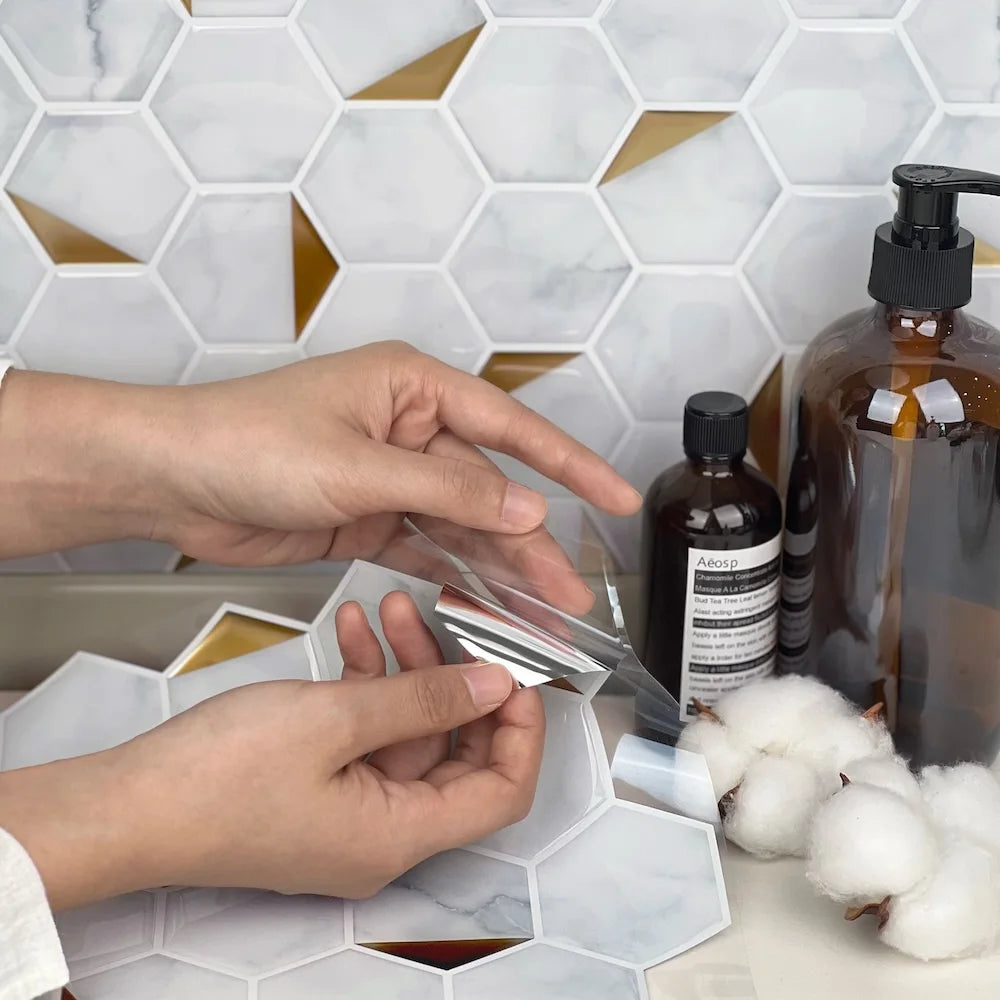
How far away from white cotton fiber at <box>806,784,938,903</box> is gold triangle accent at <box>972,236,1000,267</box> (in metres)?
0.36

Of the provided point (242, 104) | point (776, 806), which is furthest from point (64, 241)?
point (776, 806)

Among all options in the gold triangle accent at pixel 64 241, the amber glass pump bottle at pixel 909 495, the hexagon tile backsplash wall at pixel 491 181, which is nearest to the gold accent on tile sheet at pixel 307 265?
the hexagon tile backsplash wall at pixel 491 181

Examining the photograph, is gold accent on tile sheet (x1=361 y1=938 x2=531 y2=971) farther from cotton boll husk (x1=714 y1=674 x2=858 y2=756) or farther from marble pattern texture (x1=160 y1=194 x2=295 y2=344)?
marble pattern texture (x1=160 y1=194 x2=295 y2=344)

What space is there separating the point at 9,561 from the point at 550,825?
1.46ft

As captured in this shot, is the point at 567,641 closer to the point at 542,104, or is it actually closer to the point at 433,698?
the point at 433,698

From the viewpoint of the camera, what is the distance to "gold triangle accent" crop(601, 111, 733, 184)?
2.48 ft

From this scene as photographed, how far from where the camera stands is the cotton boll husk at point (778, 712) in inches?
27.1

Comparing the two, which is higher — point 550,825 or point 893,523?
point 893,523

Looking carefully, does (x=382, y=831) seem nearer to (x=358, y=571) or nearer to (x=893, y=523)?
(x=358, y=571)

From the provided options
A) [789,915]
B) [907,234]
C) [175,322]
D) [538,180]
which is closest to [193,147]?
[175,322]

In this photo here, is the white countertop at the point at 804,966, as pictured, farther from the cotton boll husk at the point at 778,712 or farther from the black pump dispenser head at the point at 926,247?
the black pump dispenser head at the point at 926,247

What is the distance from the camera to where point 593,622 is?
730mm

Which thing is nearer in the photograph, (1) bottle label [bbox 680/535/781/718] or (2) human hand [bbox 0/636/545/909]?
(2) human hand [bbox 0/636/545/909]

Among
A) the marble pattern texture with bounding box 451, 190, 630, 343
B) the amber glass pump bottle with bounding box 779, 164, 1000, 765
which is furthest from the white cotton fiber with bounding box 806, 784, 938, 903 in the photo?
the marble pattern texture with bounding box 451, 190, 630, 343
